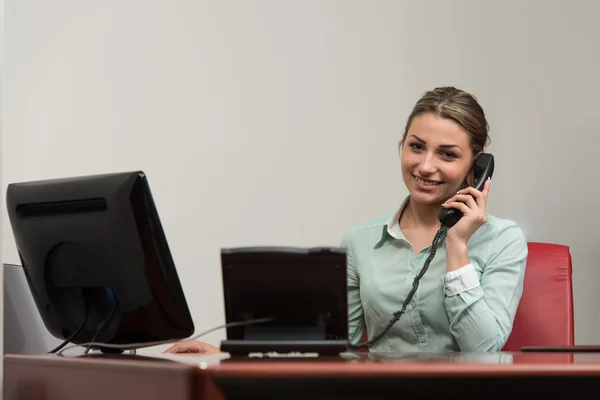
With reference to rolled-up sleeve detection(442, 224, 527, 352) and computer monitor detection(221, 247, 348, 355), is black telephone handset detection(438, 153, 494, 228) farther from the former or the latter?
computer monitor detection(221, 247, 348, 355)

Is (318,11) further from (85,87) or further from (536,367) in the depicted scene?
(536,367)

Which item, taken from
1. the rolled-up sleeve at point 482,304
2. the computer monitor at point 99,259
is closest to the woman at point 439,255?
the rolled-up sleeve at point 482,304

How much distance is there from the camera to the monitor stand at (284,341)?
3.59ft

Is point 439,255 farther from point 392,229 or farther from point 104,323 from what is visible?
point 104,323

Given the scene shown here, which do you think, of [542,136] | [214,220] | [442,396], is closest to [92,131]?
[214,220]

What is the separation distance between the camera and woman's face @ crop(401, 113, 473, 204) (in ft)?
7.02

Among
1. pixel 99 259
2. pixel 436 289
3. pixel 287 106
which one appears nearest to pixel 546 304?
pixel 436 289

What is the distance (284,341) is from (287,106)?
5.55 ft

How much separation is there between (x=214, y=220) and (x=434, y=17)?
3.38ft

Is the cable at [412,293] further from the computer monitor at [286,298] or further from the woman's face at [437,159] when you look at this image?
the computer monitor at [286,298]

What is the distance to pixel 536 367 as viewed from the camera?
0.93 m

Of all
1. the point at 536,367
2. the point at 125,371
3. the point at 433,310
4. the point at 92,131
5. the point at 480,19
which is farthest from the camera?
the point at 480,19

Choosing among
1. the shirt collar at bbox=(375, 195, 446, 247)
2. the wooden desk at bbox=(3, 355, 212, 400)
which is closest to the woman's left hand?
the shirt collar at bbox=(375, 195, 446, 247)

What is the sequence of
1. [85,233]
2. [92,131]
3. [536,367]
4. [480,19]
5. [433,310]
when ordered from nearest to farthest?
[536,367] → [85,233] → [433,310] → [92,131] → [480,19]
